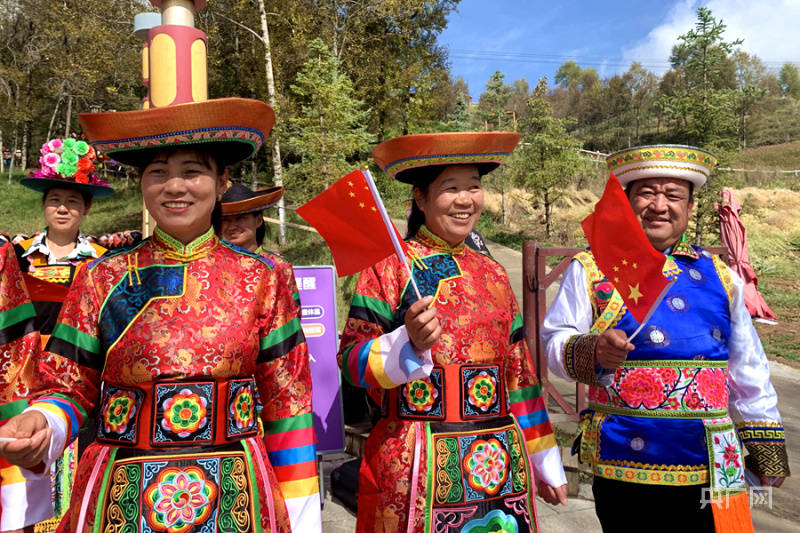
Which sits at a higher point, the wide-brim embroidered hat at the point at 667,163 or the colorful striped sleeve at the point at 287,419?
the wide-brim embroidered hat at the point at 667,163

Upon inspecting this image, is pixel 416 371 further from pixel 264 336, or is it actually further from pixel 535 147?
pixel 535 147

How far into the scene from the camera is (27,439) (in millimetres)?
1460

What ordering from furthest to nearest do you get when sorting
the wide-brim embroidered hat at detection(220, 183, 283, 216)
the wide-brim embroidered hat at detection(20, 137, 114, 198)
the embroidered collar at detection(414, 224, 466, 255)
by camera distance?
the wide-brim embroidered hat at detection(220, 183, 283, 216)
the wide-brim embroidered hat at detection(20, 137, 114, 198)
the embroidered collar at detection(414, 224, 466, 255)

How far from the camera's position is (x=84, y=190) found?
13.4 ft

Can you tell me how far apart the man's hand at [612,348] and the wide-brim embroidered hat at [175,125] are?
57.8 inches

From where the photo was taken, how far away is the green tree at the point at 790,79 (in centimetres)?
6259

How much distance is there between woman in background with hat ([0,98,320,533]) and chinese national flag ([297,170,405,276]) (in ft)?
0.77

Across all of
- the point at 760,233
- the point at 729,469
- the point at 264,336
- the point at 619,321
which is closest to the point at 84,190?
the point at 264,336

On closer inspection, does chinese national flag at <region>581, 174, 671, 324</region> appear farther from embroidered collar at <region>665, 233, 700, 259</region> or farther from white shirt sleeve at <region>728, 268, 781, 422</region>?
white shirt sleeve at <region>728, 268, 781, 422</region>

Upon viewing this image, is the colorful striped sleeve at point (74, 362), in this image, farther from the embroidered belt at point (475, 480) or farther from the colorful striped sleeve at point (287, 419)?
the embroidered belt at point (475, 480)

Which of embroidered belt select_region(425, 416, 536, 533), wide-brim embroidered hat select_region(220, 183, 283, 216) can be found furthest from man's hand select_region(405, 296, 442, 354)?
wide-brim embroidered hat select_region(220, 183, 283, 216)

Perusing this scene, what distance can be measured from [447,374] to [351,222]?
72 cm

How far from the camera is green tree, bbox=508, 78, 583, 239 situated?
18.9 meters

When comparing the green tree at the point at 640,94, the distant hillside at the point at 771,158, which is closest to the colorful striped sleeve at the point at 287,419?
the distant hillside at the point at 771,158
